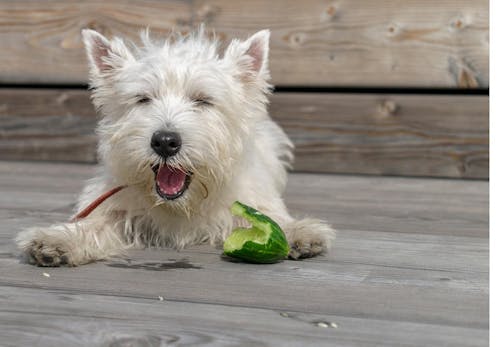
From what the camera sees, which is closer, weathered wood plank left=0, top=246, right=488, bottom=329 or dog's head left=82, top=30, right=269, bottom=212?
weathered wood plank left=0, top=246, right=488, bottom=329

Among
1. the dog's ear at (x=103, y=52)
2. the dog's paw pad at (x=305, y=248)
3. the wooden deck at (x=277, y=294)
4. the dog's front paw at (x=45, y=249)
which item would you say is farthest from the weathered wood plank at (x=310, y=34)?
the dog's front paw at (x=45, y=249)

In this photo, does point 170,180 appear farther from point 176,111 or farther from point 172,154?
point 176,111

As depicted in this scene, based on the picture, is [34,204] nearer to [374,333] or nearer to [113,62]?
[113,62]

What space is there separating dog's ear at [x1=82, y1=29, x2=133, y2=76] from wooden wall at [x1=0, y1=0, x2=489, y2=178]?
6.69 ft

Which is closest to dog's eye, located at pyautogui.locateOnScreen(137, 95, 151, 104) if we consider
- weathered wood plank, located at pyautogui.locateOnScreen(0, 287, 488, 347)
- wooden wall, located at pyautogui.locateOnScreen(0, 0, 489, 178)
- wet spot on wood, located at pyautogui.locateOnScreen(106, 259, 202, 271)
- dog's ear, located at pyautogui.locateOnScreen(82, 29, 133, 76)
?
dog's ear, located at pyautogui.locateOnScreen(82, 29, 133, 76)

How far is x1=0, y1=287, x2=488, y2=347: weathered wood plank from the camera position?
2.35m

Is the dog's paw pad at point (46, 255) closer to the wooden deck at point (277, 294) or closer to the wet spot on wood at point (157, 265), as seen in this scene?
the wooden deck at point (277, 294)

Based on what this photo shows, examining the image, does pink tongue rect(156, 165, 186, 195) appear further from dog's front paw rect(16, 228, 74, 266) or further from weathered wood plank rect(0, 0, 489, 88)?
weathered wood plank rect(0, 0, 489, 88)

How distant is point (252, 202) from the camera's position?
374 centimetres

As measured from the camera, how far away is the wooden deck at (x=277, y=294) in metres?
2.40

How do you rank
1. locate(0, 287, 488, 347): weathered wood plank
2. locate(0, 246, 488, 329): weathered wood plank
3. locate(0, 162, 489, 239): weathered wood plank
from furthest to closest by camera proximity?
locate(0, 162, 489, 239): weathered wood plank, locate(0, 246, 488, 329): weathered wood plank, locate(0, 287, 488, 347): weathered wood plank

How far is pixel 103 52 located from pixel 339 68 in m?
2.24

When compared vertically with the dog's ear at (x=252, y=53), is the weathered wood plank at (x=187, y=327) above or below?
below

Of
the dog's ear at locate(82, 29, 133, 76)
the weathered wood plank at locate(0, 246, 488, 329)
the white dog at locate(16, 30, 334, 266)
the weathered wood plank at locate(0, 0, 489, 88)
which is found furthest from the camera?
the weathered wood plank at locate(0, 0, 489, 88)
